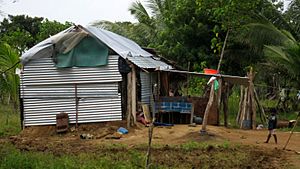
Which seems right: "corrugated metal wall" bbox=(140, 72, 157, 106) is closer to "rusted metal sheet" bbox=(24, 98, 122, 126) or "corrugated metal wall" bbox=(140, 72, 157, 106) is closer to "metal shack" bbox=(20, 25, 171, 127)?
"metal shack" bbox=(20, 25, 171, 127)

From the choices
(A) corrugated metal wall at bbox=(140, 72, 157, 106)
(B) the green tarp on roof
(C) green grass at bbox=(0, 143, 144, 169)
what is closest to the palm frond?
(A) corrugated metal wall at bbox=(140, 72, 157, 106)

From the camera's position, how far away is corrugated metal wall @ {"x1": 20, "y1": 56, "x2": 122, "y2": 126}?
14500 millimetres

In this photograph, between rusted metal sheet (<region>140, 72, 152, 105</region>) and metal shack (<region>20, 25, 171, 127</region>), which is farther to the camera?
rusted metal sheet (<region>140, 72, 152, 105</region>)

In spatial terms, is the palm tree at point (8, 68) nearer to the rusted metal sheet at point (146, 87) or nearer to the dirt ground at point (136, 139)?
the dirt ground at point (136, 139)

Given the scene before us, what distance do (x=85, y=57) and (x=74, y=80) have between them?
2.73 feet

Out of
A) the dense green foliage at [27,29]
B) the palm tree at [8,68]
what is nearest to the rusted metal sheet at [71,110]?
the palm tree at [8,68]

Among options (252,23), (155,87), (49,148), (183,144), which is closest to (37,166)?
(49,148)

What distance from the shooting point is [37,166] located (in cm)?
784

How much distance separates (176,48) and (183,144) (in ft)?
31.3

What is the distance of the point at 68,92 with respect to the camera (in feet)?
47.9

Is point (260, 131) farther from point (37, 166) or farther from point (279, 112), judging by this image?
point (37, 166)

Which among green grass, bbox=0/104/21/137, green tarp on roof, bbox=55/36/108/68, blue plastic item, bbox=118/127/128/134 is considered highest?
green tarp on roof, bbox=55/36/108/68

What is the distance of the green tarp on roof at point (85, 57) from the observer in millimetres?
14453

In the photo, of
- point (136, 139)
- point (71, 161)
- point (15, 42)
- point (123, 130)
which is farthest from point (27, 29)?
point (71, 161)
